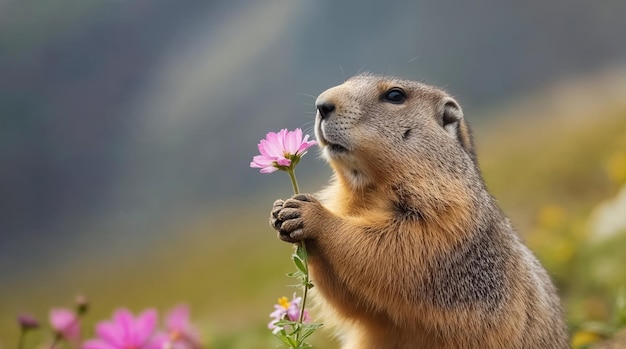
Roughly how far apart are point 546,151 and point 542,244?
962 mm

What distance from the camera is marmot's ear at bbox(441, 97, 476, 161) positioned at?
3170 mm

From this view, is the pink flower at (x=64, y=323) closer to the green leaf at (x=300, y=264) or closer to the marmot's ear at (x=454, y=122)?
the green leaf at (x=300, y=264)

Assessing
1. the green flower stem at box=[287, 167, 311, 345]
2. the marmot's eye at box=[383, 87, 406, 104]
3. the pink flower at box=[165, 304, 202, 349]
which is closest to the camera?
the green flower stem at box=[287, 167, 311, 345]

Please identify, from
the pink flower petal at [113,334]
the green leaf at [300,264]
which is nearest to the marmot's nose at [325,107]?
the green leaf at [300,264]

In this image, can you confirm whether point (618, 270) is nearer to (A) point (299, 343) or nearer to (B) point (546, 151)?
(B) point (546, 151)

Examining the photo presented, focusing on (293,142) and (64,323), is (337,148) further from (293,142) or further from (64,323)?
(64,323)

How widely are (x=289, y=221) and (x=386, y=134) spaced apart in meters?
0.61

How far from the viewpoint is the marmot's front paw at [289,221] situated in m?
2.57

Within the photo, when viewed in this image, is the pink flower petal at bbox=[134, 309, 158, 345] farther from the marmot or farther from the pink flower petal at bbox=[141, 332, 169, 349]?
the marmot

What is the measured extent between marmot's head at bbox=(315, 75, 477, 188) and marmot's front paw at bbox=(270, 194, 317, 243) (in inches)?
13.5

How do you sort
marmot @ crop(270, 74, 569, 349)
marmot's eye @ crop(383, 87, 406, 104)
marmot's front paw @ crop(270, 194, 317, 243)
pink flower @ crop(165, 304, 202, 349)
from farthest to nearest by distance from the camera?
marmot's eye @ crop(383, 87, 406, 104) → pink flower @ crop(165, 304, 202, 349) → marmot @ crop(270, 74, 569, 349) → marmot's front paw @ crop(270, 194, 317, 243)

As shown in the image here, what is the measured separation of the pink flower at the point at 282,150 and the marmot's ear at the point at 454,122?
0.98 m

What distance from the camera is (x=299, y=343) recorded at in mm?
2309

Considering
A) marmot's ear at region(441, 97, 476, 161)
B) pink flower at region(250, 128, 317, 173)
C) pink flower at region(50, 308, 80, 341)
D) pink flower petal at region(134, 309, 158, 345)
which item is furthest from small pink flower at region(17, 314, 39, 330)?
marmot's ear at region(441, 97, 476, 161)
